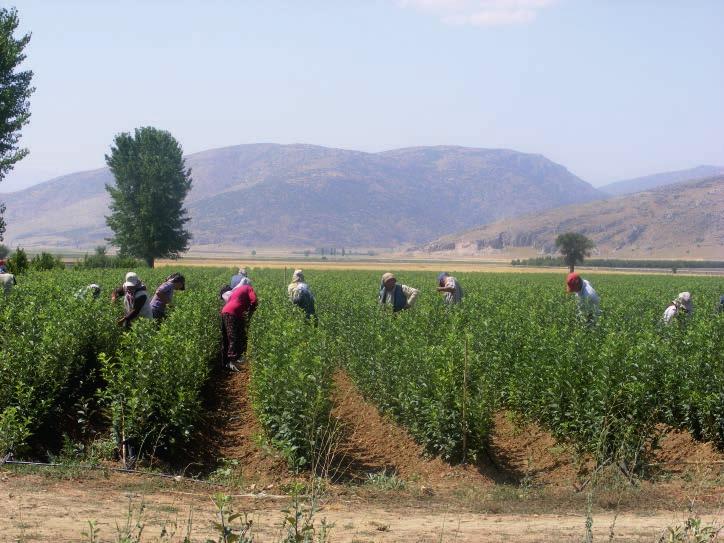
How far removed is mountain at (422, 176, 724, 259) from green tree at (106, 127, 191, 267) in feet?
297

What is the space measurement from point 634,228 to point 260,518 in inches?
6112

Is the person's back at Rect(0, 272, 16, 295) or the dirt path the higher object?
the person's back at Rect(0, 272, 16, 295)

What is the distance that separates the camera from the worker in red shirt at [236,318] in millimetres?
15336

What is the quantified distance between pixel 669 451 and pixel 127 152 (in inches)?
2545

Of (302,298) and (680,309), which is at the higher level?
(302,298)

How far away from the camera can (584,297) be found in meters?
15.1

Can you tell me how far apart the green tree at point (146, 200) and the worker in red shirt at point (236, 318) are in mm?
52722

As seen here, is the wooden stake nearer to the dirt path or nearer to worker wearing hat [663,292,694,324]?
the dirt path

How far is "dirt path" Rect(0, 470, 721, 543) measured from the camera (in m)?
6.91

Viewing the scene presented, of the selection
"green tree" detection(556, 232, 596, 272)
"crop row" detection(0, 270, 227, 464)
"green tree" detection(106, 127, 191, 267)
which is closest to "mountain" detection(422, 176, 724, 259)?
"green tree" detection(556, 232, 596, 272)

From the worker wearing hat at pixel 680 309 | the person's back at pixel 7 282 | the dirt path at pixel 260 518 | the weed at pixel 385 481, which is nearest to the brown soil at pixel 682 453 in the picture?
the dirt path at pixel 260 518

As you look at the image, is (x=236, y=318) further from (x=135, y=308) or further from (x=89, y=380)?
(x=89, y=380)

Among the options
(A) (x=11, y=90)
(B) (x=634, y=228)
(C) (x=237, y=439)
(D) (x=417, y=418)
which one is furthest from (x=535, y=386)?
(B) (x=634, y=228)

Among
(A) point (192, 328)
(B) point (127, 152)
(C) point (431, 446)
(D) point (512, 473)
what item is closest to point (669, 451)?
(D) point (512, 473)
